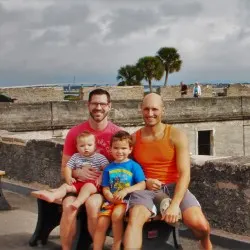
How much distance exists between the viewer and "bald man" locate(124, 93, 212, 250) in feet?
16.1

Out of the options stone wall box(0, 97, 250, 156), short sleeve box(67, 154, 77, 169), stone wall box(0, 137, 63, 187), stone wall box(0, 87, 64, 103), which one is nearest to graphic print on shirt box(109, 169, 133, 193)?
short sleeve box(67, 154, 77, 169)

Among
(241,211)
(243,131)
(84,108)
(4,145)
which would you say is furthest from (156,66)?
(241,211)

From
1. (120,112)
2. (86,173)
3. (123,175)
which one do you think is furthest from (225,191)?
(120,112)

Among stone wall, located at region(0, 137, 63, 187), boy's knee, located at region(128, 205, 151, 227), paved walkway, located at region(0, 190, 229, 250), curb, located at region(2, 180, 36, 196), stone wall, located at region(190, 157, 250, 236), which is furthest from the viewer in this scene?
curb, located at region(2, 180, 36, 196)

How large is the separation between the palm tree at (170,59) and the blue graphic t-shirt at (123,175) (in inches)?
1764

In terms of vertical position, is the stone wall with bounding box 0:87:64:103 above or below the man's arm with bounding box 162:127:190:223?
above

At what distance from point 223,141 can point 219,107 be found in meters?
1.56

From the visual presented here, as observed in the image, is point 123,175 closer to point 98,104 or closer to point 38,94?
point 98,104

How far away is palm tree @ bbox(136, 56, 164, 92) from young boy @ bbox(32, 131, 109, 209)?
42.4 m

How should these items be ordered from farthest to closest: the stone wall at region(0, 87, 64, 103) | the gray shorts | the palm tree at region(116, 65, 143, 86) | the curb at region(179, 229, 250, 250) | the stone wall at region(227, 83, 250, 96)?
the palm tree at region(116, 65, 143, 86) → the stone wall at region(227, 83, 250, 96) → the stone wall at region(0, 87, 64, 103) → the curb at region(179, 229, 250, 250) → the gray shorts

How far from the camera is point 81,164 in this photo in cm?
558

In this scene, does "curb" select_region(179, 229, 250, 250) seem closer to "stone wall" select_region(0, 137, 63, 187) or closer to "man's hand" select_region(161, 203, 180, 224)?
"man's hand" select_region(161, 203, 180, 224)

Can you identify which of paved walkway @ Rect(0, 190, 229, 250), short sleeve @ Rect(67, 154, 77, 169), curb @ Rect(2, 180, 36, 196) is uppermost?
short sleeve @ Rect(67, 154, 77, 169)

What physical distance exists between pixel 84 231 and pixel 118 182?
66 centimetres
